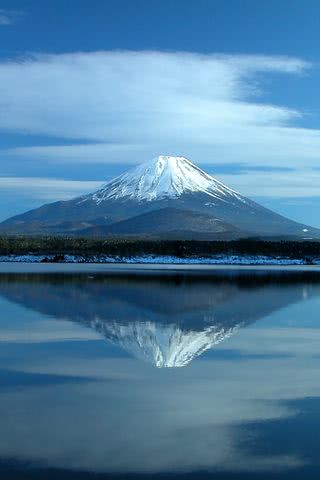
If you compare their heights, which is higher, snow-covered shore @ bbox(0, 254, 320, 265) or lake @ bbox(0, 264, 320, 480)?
snow-covered shore @ bbox(0, 254, 320, 265)

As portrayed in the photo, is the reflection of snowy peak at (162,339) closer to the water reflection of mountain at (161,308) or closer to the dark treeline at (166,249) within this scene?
the water reflection of mountain at (161,308)

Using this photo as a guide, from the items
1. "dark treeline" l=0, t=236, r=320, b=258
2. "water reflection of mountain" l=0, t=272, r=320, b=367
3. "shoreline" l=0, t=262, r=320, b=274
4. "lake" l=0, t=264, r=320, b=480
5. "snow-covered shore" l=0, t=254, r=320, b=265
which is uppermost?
"dark treeline" l=0, t=236, r=320, b=258

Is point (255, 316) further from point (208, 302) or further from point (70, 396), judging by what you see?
point (70, 396)

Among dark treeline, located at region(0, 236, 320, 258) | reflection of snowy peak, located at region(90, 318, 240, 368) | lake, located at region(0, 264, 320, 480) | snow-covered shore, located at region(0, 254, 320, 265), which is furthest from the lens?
dark treeline, located at region(0, 236, 320, 258)

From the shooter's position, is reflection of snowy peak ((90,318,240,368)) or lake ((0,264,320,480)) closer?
lake ((0,264,320,480))

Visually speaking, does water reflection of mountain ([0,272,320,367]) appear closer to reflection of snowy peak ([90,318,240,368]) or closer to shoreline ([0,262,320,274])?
reflection of snowy peak ([90,318,240,368])

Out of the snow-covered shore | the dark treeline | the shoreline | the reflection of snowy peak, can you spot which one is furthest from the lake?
the dark treeline
